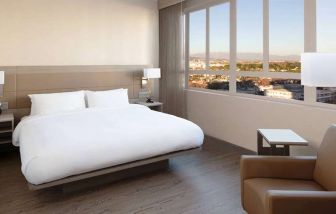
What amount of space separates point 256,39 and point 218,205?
268 centimetres

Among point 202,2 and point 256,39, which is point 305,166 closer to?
point 256,39

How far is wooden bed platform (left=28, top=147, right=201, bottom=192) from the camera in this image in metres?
2.72

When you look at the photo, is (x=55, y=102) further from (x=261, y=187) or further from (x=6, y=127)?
(x=261, y=187)

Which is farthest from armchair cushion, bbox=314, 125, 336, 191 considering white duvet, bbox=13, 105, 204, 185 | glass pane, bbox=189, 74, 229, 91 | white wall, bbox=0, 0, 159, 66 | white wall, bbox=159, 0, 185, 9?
white wall, bbox=0, 0, 159, 66

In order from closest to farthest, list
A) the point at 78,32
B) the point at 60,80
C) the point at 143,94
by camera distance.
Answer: the point at 60,80 → the point at 78,32 → the point at 143,94

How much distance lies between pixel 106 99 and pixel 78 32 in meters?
1.42

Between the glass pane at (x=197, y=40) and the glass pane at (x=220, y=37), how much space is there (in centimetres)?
25

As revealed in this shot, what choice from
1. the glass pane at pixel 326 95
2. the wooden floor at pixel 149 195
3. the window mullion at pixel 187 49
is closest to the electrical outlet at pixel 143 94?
the window mullion at pixel 187 49

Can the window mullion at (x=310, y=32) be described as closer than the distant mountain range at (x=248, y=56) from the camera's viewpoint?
Yes

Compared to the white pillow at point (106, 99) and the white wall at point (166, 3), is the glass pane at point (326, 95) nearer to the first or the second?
the white pillow at point (106, 99)

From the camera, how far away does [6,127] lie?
4176mm

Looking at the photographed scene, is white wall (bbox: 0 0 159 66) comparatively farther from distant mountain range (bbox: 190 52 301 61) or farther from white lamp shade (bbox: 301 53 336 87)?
white lamp shade (bbox: 301 53 336 87)

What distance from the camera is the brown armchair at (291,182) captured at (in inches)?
65.8

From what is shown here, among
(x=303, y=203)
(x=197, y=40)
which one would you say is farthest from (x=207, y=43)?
(x=303, y=203)
